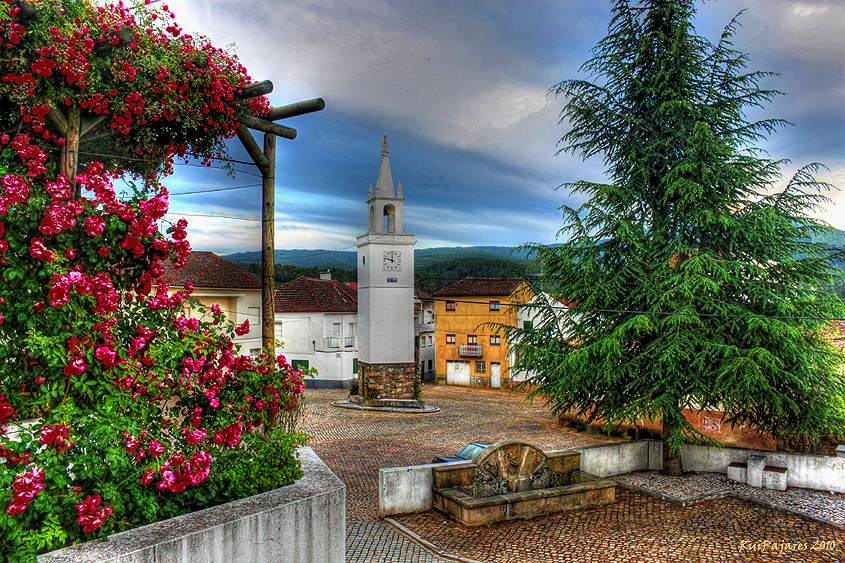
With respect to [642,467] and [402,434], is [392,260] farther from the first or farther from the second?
[642,467]

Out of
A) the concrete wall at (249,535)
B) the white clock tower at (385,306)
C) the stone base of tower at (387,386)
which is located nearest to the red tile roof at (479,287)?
the white clock tower at (385,306)

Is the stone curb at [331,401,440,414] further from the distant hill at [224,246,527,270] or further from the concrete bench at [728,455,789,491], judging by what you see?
the concrete bench at [728,455,789,491]

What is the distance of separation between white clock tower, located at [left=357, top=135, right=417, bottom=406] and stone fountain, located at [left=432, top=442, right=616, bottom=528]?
15.3 m

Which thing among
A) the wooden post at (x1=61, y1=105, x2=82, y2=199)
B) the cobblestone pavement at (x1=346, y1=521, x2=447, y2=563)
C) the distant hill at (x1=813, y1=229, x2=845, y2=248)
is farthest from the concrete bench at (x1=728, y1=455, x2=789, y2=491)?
the wooden post at (x1=61, y1=105, x2=82, y2=199)

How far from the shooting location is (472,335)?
37.1 metres

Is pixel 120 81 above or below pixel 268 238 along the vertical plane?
above

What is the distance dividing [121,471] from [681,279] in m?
11.9

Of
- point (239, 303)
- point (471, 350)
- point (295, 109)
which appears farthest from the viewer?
point (471, 350)

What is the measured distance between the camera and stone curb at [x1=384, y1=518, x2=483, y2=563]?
326 inches

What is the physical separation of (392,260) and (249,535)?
21346 mm

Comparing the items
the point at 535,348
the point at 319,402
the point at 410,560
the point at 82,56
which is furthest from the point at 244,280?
the point at 82,56

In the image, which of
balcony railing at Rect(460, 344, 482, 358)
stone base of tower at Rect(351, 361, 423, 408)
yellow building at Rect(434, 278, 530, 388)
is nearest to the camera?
stone base of tower at Rect(351, 361, 423, 408)

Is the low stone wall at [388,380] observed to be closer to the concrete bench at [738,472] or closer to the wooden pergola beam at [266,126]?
the concrete bench at [738,472]

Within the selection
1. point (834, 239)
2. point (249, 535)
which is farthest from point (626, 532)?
point (834, 239)
